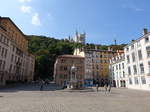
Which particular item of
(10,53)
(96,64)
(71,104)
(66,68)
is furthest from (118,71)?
(71,104)

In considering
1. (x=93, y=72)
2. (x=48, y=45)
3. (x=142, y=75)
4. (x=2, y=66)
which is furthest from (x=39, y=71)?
(x=142, y=75)

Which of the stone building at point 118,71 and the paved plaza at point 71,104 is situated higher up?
the stone building at point 118,71

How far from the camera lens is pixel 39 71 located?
3359 inches

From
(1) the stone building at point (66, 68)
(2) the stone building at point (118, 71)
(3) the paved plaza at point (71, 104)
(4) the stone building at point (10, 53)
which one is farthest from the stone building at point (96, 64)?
(3) the paved plaza at point (71, 104)

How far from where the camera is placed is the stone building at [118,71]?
53906 millimetres

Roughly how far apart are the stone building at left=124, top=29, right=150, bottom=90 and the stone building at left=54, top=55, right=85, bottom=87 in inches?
899

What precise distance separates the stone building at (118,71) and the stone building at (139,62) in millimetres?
5551

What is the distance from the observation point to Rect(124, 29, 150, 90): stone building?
37750 millimetres

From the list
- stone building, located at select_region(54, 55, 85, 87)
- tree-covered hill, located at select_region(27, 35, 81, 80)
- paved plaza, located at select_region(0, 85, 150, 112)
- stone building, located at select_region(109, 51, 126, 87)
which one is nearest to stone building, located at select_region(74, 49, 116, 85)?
stone building, located at select_region(54, 55, 85, 87)

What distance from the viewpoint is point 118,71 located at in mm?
58250

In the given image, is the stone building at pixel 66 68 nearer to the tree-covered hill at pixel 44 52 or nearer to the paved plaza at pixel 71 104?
the tree-covered hill at pixel 44 52

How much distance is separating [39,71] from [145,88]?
61.4 metres

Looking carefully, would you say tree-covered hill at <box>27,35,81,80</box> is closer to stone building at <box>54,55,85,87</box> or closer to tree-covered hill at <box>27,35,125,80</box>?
tree-covered hill at <box>27,35,125,80</box>

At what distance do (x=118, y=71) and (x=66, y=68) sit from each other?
869 inches
